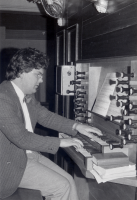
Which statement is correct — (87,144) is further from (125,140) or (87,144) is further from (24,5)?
(24,5)

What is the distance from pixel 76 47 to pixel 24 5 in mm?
1273

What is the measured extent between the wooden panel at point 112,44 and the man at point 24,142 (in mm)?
527

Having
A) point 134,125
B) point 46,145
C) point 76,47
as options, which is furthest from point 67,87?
point 134,125

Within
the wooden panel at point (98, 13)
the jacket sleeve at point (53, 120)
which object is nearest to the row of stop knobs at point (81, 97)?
the jacket sleeve at point (53, 120)

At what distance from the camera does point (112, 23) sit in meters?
2.17

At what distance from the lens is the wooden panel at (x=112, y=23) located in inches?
74.2

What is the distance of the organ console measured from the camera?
185 cm

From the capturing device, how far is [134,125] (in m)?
1.87

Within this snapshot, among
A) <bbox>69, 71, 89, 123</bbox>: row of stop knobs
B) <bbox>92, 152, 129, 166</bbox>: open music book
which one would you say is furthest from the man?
<bbox>69, 71, 89, 123</bbox>: row of stop knobs

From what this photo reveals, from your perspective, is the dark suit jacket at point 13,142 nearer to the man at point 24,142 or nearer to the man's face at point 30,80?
the man at point 24,142

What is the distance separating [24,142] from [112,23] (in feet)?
3.98

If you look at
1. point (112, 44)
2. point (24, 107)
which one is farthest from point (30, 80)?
point (112, 44)

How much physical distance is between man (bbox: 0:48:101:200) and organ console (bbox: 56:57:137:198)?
15 centimetres

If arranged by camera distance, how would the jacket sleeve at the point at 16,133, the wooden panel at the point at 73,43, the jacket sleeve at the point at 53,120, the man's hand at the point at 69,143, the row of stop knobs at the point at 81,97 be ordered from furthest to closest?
the wooden panel at the point at 73,43 → the row of stop knobs at the point at 81,97 → the jacket sleeve at the point at 53,120 → the man's hand at the point at 69,143 → the jacket sleeve at the point at 16,133
